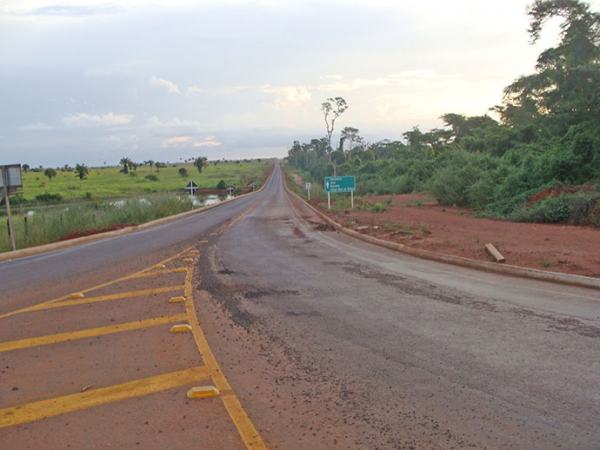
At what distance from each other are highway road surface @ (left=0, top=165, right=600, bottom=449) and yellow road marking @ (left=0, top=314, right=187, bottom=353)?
0.11ft

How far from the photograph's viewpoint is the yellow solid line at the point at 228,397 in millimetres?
3731

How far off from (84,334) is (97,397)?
6.63ft

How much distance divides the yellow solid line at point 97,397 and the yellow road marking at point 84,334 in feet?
5.71

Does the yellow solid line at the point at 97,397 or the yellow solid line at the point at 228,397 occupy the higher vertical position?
the yellow solid line at the point at 97,397

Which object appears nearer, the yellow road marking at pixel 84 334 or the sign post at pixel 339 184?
the yellow road marking at pixel 84 334

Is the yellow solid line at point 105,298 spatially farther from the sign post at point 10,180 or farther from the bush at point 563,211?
the bush at point 563,211

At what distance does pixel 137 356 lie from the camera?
5.48m

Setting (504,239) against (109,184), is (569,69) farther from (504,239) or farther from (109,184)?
(109,184)

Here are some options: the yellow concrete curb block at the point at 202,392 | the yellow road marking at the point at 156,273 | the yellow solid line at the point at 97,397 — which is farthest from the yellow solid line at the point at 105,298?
the yellow concrete curb block at the point at 202,392

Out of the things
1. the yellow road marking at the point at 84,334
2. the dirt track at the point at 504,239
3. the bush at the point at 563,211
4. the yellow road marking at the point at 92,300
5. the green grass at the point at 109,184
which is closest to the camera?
the yellow road marking at the point at 84,334

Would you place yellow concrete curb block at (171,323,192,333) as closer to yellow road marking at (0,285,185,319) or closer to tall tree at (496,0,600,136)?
yellow road marking at (0,285,185,319)

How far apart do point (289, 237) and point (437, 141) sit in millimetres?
61174

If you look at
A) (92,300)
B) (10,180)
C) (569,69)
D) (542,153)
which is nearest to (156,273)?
(92,300)

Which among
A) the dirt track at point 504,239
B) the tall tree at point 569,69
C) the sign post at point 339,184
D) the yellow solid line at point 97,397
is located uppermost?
the tall tree at point 569,69
